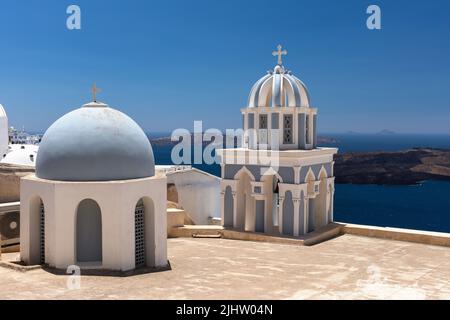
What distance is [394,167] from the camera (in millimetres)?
101250

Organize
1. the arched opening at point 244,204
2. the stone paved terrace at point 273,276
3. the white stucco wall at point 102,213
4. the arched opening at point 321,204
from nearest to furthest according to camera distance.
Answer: the stone paved terrace at point 273,276, the white stucco wall at point 102,213, the arched opening at point 244,204, the arched opening at point 321,204

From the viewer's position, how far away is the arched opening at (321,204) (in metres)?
20.1

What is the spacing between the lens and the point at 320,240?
18.7 meters

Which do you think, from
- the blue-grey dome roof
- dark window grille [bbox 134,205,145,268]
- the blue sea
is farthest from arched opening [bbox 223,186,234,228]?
the blue sea

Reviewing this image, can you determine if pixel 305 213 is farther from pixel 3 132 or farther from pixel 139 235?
pixel 3 132

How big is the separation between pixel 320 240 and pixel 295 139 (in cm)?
374

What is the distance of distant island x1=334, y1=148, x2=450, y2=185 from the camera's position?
98.2m

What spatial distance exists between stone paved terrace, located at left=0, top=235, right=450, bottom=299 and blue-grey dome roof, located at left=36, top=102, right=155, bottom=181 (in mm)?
2637

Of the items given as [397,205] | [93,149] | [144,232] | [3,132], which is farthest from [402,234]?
[397,205]

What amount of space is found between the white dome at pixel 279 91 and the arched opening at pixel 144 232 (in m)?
7.11

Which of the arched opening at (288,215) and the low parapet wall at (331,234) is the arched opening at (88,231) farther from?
the arched opening at (288,215)

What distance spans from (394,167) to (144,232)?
93.4m

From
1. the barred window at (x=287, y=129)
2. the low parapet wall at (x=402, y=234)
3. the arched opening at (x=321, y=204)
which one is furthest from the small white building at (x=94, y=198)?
the low parapet wall at (x=402, y=234)
